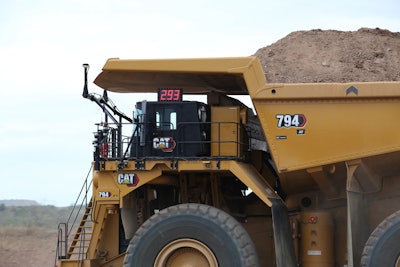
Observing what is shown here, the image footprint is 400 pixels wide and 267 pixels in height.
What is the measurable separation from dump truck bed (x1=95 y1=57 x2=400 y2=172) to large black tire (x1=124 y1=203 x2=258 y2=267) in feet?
4.25

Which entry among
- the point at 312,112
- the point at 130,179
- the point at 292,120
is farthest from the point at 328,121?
the point at 130,179

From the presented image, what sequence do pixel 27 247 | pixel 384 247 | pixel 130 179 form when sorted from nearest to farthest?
pixel 384 247
pixel 130 179
pixel 27 247

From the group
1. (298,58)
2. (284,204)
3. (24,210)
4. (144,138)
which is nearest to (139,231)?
(144,138)

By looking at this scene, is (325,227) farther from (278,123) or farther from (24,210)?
(24,210)

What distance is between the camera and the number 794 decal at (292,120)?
43.0ft

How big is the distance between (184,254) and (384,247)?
3.06 meters

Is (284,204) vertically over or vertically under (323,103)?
under

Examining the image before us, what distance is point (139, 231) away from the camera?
13.4 meters

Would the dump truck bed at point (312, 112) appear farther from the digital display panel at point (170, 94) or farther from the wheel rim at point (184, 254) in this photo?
the wheel rim at point (184, 254)

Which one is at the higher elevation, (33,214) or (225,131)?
(33,214)

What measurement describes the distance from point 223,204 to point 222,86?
6.71ft

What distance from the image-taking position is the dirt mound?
47.7 ft

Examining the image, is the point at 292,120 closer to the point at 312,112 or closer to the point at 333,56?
the point at 312,112

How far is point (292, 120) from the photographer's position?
13.1m
